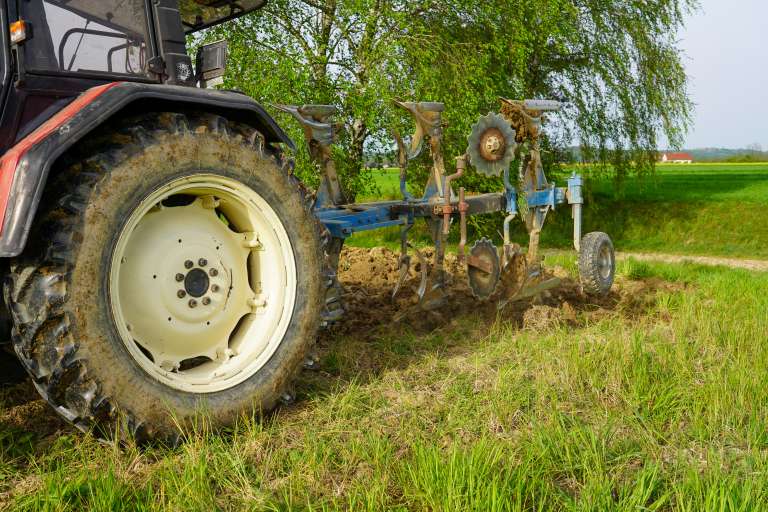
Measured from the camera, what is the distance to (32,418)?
3186 mm

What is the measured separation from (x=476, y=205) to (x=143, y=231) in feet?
9.71

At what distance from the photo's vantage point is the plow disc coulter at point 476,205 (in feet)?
15.7

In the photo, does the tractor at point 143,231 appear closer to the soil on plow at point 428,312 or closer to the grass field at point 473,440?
the grass field at point 473,440

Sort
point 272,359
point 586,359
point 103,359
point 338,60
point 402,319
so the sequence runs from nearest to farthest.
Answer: point 103,359 < point 272,359 < point 586,359 < point 402,319 < point 338,60

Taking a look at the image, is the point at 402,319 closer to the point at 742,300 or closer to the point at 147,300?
the point at 147,300

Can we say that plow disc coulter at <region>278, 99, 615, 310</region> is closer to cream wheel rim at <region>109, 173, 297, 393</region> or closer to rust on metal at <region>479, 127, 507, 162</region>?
rust on metal at <region>479, 127, 507, 162</region>

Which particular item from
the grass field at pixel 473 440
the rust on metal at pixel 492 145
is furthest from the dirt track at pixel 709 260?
the grass field at pixel 473 440

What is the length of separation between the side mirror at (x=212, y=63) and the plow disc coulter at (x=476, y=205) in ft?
3.43

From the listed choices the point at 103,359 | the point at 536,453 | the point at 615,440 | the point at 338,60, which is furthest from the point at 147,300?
the point at 338,60

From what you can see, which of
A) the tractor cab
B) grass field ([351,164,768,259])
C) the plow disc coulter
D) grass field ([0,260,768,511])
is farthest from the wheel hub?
grass field ([351,164,768,259])

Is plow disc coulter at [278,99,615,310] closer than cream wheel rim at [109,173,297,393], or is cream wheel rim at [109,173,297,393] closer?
cream wheel rim at [109,173,297,393]

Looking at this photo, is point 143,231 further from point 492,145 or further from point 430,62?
point 430,62

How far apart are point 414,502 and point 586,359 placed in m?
1.66

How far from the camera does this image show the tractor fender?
2406mm
